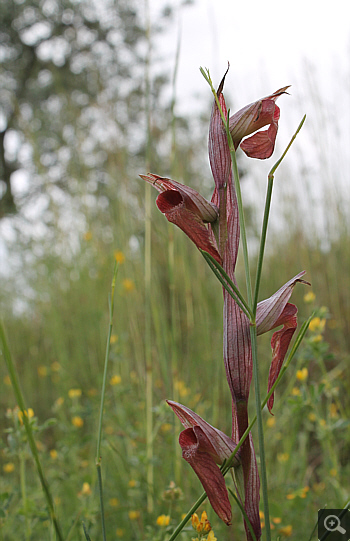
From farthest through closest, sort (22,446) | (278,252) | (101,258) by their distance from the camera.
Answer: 1. (278,252)
2. (101,258)
3. (22,446)

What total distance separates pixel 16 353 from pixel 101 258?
0.91m

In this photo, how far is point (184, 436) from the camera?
320mm

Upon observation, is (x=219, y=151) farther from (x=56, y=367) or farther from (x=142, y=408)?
(x=56, y=367)

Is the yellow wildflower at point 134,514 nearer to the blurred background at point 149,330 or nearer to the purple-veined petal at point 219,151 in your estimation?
the blurred background at point 149,330

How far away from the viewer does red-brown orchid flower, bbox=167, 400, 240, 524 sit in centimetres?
31

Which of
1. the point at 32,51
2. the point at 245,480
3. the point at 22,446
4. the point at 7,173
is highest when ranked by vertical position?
the point at 32,51

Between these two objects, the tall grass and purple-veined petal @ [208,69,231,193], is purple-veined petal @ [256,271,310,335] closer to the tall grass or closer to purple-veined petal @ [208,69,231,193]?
purple-veined petal @ [208,69,231,193]

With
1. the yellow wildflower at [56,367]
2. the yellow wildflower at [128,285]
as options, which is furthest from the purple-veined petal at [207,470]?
the yellow wildflower at [128,285]

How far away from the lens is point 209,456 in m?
0.31

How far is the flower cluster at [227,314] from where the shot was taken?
0.31 meters

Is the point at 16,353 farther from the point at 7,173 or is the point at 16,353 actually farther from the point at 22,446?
the point at 7,173

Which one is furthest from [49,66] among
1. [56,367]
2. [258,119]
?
[258,119]

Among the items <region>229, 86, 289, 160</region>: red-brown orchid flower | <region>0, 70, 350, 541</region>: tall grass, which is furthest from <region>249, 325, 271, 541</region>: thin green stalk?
<region>0, 70, 350, 541</region>: tall grass

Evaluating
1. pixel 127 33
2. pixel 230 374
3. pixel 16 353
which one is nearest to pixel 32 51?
pixel 127 33
